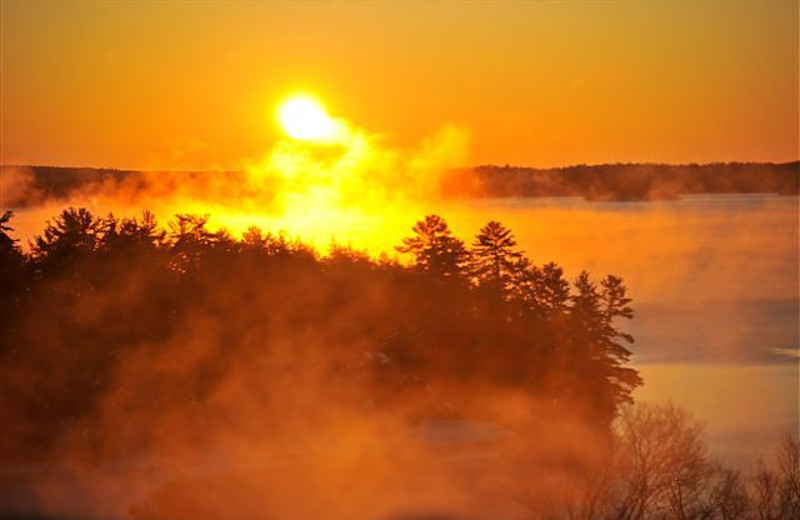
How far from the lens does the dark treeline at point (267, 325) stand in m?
24.1

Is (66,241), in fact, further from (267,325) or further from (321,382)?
(321,382)

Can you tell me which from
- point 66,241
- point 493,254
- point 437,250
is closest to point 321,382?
point 437,250

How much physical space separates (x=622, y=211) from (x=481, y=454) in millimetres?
109969

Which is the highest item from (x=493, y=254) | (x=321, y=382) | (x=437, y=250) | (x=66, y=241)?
(x=66, y=241)

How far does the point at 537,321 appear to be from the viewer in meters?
30.1

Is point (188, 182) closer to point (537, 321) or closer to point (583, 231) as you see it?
point (537, 321)

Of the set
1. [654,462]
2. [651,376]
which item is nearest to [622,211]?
[651,376]

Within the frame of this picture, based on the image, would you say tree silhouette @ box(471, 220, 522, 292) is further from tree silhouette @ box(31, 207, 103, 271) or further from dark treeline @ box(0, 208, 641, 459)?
tree silhouette @ box(31, 207, 103, 271)

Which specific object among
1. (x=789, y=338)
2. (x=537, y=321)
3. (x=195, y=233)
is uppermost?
(x=195, y=233)

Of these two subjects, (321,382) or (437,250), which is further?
(437,250)

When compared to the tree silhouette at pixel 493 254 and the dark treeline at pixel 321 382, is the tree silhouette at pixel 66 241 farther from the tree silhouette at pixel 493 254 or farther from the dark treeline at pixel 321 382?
the tree silhouette at pixel 493 254

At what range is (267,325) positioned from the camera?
28.0 metres

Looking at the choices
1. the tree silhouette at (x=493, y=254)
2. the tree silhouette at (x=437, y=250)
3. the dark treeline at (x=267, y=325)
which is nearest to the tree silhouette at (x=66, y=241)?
the dark treeline at (x=267, y=325)

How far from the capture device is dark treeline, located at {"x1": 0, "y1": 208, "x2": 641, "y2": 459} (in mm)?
24062
